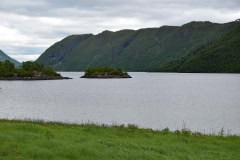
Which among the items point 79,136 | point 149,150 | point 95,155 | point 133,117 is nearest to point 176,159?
point 149,150

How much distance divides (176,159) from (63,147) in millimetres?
6833

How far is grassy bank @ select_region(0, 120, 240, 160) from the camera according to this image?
18.5m

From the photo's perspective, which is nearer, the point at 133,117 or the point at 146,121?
the point at 146,121

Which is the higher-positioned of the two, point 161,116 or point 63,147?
point 63,147

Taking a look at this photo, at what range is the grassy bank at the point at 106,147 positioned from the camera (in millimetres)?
18453

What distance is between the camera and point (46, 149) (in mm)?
19203

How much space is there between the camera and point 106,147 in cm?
2078

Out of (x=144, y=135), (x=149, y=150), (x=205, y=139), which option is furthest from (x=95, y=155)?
(x=205, y=139)

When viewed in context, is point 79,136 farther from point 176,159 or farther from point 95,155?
point 176,159

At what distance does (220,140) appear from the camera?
87.1ft

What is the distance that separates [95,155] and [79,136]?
20.1 ft

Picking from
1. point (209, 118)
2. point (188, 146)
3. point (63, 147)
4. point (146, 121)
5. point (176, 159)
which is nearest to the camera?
point (176, 159)

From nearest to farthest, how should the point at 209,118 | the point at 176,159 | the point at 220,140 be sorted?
the point at 176,159 < the point at 220,140 < the point at 209,118

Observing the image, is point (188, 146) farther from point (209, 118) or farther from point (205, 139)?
point (209, 118)
